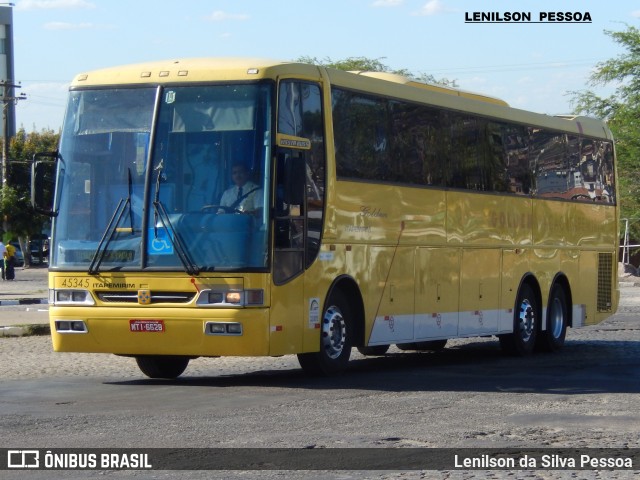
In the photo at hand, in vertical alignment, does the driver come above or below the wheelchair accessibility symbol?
above

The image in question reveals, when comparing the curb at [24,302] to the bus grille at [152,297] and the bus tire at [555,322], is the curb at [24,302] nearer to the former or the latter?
the bus tire at [555,322]

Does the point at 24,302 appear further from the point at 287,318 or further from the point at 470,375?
the point at 287,318

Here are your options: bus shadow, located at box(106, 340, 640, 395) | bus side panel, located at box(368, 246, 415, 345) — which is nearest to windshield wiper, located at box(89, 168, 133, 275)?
bus shadow, located at box(106, 340, 640, 395)

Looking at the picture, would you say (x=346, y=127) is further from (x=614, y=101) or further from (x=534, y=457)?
(x=614, y=101)

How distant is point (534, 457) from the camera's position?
376 inches

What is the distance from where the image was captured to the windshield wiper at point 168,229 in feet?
47.4

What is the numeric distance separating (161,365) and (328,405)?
4061 mm

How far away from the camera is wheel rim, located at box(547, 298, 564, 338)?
22078 mm

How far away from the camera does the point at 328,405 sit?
12.8 m

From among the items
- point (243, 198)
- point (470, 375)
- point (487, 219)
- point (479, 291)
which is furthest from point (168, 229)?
point (487, 219)

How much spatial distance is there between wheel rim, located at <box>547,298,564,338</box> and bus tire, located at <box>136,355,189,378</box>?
7.69 m

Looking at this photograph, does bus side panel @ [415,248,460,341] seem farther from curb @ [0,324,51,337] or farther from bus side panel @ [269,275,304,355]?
curb @ [0,324,51,337]

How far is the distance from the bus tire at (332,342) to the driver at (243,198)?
1714mm

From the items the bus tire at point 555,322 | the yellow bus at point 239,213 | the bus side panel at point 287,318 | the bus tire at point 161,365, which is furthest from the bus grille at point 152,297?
the bus tire at point 555,322
